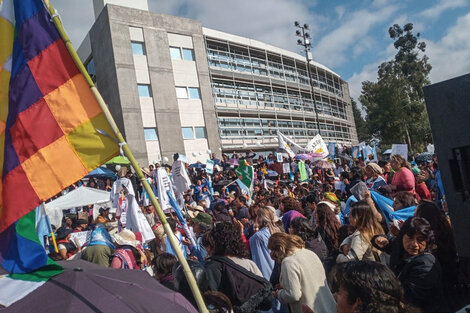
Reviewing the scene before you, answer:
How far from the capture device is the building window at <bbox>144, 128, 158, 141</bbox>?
84.5 ft

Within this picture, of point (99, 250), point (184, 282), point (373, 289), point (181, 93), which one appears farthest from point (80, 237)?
point (181, 93)

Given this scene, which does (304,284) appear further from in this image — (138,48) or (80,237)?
(138,48)

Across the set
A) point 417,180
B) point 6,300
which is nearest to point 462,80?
point 6,300

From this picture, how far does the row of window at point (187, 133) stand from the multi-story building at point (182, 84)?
2 cm

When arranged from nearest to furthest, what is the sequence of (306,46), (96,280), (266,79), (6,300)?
(6,300)
(96,280)
(306,46)
(266,79)

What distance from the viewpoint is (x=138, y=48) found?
26375 mm

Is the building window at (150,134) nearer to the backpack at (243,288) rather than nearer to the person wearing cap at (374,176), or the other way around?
the person wearing cap at (374,176)

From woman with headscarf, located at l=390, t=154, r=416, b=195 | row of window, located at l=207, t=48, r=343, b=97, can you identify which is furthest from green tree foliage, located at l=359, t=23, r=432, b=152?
woman with headscarf, located at l=390, t=154, r=416, b=195

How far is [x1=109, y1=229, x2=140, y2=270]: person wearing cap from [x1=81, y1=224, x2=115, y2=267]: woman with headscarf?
139 millimetres

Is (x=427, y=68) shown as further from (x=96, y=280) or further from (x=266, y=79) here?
(x=96, y=280)

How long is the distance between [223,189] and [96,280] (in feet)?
37.4

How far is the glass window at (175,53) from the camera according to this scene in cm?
2796

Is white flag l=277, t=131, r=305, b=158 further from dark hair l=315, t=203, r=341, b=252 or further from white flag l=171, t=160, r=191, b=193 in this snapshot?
dark hair l=315, t=203, r=341, b=252

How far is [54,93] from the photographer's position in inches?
99.1
